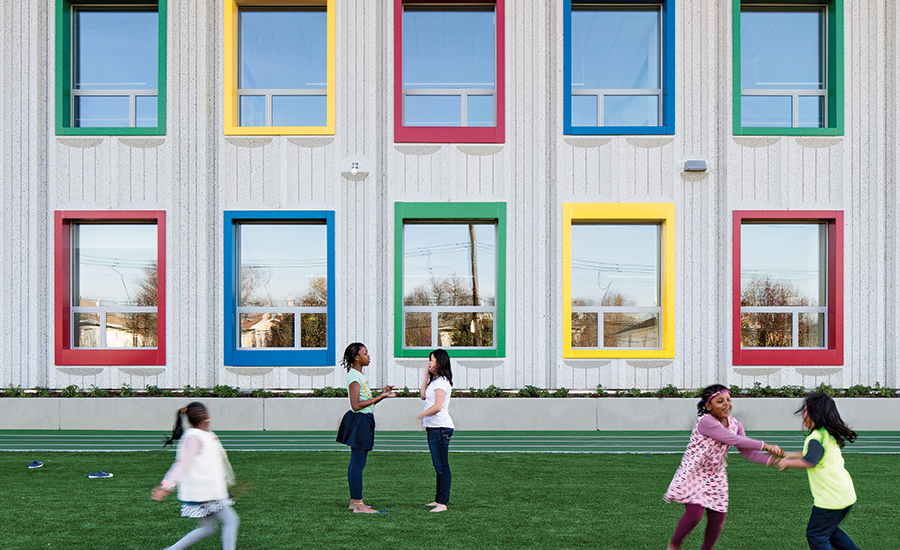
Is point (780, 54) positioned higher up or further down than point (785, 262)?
higher up

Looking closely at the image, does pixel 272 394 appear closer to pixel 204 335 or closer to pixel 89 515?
pixel 204 335

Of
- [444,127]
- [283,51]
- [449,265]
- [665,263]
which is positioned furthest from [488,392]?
[283,51]

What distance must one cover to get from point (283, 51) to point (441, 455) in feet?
32.8

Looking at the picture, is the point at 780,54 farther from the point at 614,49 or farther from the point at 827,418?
the point at 827,418

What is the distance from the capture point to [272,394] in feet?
41.3

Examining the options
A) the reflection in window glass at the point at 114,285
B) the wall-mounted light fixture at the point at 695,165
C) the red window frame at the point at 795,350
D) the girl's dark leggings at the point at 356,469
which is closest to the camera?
the girl's dark leggings at the point at 356,469

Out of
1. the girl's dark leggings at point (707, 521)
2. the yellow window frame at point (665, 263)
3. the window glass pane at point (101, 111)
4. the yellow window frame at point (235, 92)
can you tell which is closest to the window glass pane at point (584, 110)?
the yellow window frame at point (665, 263)

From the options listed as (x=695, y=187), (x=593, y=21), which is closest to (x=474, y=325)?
(x=695, y=187)

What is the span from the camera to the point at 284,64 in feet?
44.2

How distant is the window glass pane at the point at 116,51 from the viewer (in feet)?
44.1

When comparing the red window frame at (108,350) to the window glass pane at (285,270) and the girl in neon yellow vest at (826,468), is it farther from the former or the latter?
the girl in neon yellow vest at (826,468)

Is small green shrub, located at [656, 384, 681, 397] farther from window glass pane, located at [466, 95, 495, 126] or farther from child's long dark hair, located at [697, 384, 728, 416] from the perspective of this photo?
child's long dark hair, located at [697, 384, 728, 416]

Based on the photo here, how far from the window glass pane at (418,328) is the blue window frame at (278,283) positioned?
5.40ft

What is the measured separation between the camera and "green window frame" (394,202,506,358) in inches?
505
